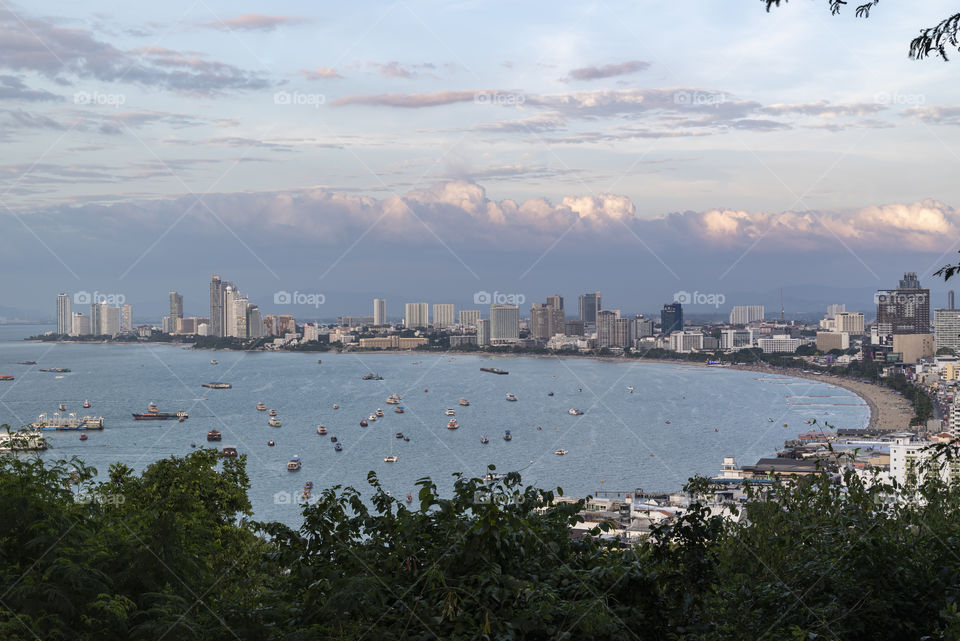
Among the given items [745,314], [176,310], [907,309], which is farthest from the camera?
[745,314]

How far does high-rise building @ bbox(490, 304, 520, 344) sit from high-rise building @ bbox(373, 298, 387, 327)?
11141 millimetres

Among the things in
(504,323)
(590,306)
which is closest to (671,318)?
(590,306)

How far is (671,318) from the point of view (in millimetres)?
55656

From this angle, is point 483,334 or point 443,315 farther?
point 443,315

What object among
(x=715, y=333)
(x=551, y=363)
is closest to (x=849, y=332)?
(x=715, y=333)

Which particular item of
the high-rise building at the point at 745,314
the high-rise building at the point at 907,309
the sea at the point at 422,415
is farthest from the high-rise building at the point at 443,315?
the high-rise building at the point at 907,309

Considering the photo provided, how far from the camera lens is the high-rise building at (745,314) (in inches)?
2618

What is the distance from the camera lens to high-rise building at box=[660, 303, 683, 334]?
55344mm

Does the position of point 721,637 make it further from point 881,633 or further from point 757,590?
point 881,633

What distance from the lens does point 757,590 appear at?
1.75 metres

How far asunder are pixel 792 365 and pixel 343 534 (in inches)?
1915

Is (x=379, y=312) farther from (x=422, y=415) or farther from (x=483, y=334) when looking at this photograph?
(x=422, y=415)

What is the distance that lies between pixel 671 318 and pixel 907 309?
15347 mm

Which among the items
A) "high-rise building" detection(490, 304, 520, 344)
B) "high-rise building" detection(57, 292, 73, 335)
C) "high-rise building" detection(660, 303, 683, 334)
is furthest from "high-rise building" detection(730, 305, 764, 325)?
"high-rise building" detection(57, 292, 73, 335)
